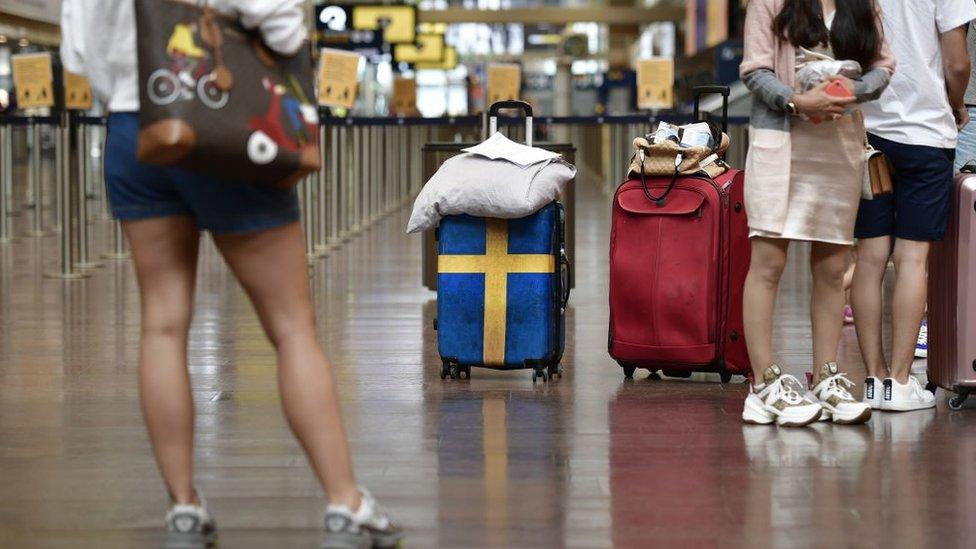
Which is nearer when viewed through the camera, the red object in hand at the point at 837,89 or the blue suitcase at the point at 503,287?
the red object in hand at the point at 837,89

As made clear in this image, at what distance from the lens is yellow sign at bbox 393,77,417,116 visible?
47.2 ft

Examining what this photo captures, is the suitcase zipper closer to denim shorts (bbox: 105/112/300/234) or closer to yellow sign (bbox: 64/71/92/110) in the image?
denim shorts (bbox: 105/112/300/234)

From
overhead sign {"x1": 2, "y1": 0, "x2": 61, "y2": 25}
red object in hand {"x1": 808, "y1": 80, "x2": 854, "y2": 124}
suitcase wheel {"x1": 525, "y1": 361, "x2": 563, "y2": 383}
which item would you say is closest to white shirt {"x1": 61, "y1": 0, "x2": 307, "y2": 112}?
red object in hand {"x1": 808, "y1": 80, "x2": 854, "y2": 124}

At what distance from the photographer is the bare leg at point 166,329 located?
9.73 feet

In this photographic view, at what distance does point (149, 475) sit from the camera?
375 cm

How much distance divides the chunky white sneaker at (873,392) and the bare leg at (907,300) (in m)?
0.06

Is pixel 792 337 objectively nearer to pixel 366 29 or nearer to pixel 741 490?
pixel 741 490

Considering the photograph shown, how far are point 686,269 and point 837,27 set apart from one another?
1.11m

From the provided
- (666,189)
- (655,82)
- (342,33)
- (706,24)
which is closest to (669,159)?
(666,189)

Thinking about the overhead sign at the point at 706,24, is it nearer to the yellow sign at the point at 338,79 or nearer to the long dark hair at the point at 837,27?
the yellow sign at the point at 338,79

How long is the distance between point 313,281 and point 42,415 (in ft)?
13.3

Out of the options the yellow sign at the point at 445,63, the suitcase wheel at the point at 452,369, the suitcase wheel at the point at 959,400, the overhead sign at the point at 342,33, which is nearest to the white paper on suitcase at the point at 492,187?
the suitcase wheel at the point at 452,369

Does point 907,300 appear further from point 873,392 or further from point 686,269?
point 686,269

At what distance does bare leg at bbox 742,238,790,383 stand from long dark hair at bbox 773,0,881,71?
57 centimetres
